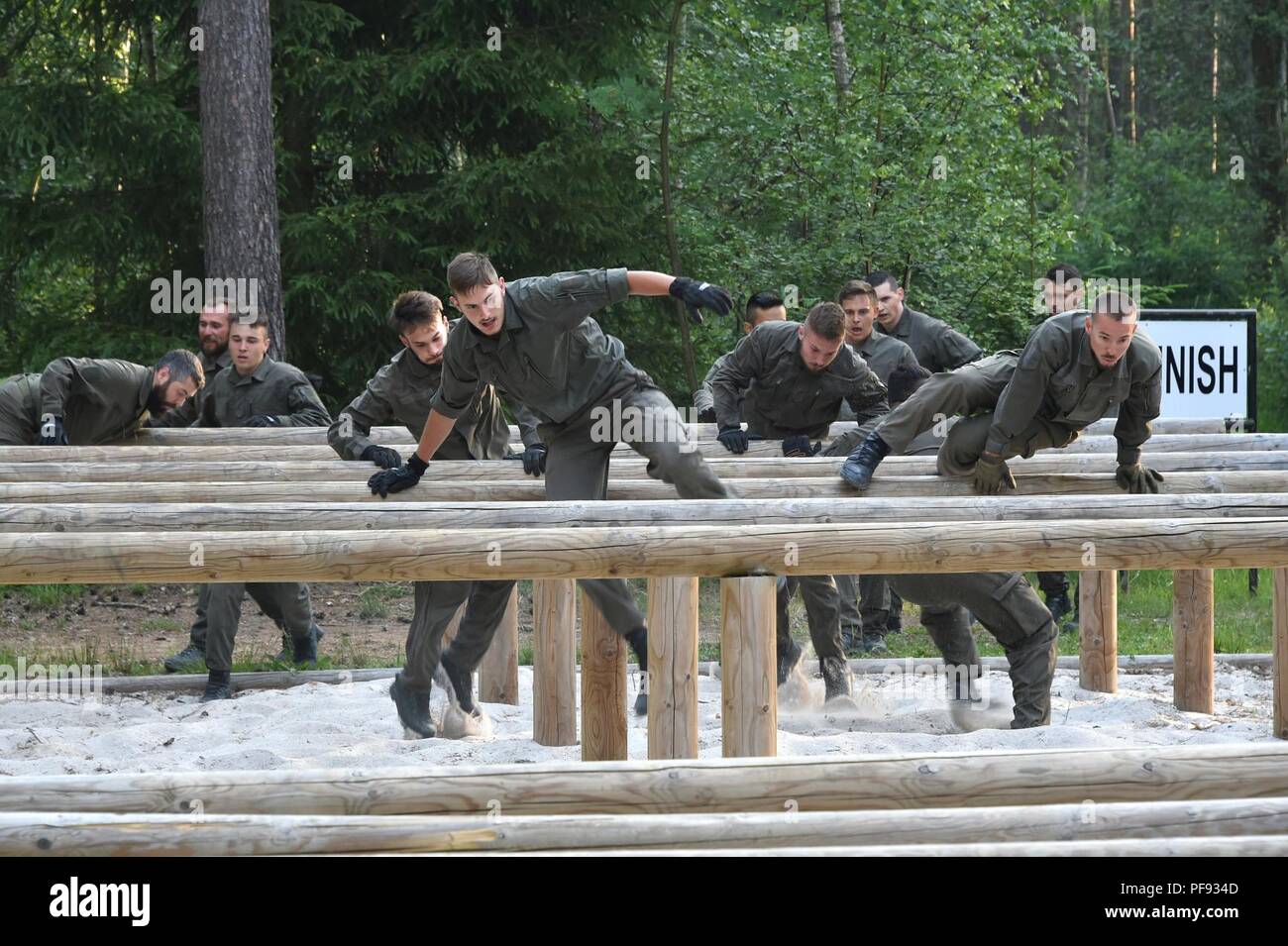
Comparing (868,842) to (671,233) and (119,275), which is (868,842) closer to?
(671,233)

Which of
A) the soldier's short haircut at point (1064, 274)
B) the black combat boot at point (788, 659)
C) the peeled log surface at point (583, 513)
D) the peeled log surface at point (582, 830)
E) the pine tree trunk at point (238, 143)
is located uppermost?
A: the pine tree trunk at point (238, 143)

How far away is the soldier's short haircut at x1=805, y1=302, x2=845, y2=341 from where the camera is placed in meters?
7.29

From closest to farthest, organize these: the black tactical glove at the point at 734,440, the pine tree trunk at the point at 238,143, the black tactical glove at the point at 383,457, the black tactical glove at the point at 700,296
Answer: the black tactical glove at the point at 700,296
the black tactical glove at the point at 383,457
the black tactical glove at the point at 734,440
the pine tree trunk at the point at 238,143

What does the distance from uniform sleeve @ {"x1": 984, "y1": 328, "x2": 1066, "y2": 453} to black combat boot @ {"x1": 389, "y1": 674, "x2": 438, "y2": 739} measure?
2.71m

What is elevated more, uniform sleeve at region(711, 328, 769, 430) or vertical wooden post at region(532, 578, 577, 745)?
uniform sleeve at region(711, 328, 769, 430)

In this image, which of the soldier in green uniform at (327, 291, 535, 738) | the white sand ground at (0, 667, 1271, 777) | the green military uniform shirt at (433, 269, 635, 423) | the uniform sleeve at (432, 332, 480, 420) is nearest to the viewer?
the green military uniform shirt at (433, 269, 635, 423)

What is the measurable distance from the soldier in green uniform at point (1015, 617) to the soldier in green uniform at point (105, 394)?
12.4 ft

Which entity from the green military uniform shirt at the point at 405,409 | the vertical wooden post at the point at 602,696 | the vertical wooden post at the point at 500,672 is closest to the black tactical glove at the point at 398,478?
the green military uniform shirt at the point at 405,409

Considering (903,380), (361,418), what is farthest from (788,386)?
(361,418)

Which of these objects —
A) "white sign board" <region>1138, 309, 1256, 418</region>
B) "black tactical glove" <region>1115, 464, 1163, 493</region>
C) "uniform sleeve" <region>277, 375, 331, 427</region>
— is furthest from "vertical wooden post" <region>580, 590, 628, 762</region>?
"white sign board" <region>1138, 309, 1256, 418</region>

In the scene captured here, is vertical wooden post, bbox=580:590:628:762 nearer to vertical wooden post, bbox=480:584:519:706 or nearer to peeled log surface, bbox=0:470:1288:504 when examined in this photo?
peeled log surface, bbox=0:470:1288:504

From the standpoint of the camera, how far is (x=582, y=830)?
11.9 ft

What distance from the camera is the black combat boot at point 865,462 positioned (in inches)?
242

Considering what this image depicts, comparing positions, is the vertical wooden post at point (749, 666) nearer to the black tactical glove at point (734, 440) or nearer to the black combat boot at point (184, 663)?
the black tactical glove at point (734, 440)
